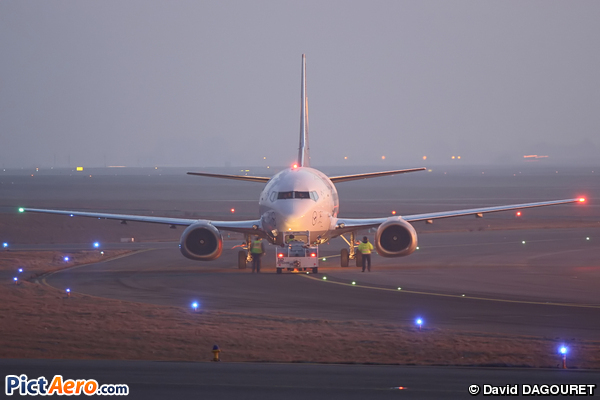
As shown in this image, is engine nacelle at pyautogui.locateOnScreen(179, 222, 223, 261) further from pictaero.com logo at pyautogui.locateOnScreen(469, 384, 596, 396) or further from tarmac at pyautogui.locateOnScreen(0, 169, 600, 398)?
pictaero.com logo at pyautogui.locateOnScreen(469, 384, 596, 396)

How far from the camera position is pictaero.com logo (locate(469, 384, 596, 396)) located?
491 inches

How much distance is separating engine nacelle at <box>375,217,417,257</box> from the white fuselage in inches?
86.3

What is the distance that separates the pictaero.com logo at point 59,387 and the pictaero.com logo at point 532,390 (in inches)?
220

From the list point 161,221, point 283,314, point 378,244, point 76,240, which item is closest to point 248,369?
point 283,314

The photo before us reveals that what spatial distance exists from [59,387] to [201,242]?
19257 mm

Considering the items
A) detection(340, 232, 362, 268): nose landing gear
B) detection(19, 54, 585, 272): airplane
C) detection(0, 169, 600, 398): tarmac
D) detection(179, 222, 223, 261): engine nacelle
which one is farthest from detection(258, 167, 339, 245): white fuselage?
detection(179, 222, 223, 261): engine nacelle

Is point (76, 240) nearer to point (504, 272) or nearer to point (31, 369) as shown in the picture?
point (504, 272)

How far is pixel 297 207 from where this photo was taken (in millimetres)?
30750

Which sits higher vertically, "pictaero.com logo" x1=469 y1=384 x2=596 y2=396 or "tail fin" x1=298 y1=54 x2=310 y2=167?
"tail fin" x1=298 y1=54 x2=310 y2=167

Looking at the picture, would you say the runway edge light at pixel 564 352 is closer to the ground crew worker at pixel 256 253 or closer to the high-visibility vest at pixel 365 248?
the high-visibility vest at pixel 365 248

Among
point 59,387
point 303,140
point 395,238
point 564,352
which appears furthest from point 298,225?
point 59,387

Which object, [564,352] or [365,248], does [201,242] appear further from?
[564,352]

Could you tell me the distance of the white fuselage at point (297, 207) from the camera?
3075cm

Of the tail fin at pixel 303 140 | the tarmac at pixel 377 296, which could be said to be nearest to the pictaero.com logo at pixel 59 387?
the tarmac at pixel 377 296
